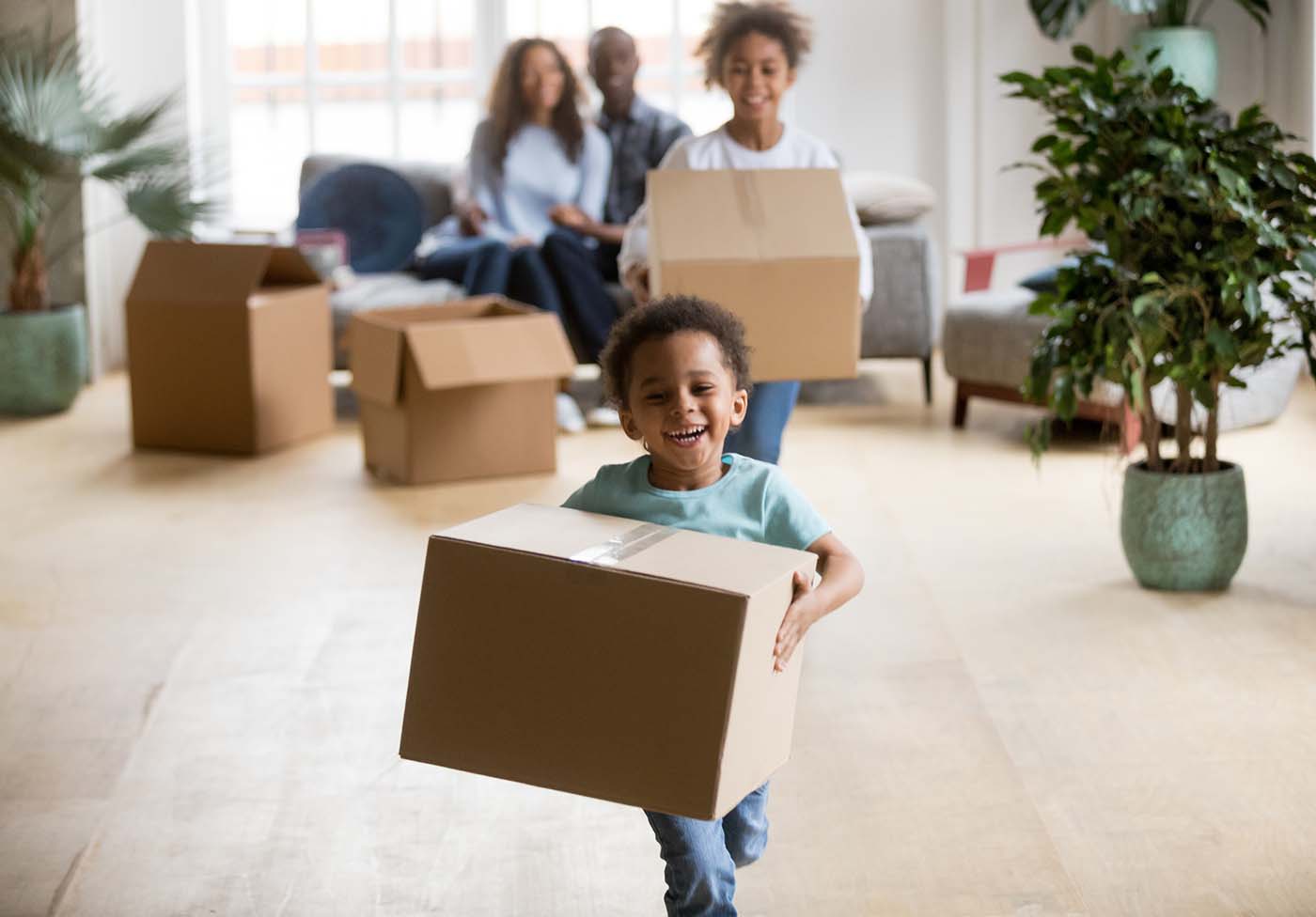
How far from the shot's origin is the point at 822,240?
2.48 meters

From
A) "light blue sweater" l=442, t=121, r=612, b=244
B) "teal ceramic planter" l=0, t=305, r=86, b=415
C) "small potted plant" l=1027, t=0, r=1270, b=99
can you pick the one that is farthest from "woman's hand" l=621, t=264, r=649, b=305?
"small potted plant" l=1027, t=0, r=1270, b=99

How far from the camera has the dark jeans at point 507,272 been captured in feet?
15.1

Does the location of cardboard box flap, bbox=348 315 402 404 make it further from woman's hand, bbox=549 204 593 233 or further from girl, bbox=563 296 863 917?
girl, bbox=563 296 863 917

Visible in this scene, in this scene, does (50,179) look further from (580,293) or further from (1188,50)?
(1188,50)

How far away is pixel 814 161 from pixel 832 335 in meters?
0.36

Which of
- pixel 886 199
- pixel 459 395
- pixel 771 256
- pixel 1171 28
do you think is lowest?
pixel 459 395

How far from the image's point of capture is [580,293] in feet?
15.1

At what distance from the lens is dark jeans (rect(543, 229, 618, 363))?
4613 millimetres

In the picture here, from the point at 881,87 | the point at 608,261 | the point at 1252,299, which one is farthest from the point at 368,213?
the point at 1252,299

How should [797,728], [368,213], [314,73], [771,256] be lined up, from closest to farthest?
1. [797,728]
2. [771,256]
3. [368,213]
4. [314,73]

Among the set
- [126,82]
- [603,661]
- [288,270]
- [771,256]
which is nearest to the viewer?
[603,661]

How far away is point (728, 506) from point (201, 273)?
9.25ft

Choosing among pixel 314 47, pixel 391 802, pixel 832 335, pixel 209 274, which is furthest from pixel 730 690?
pixel 314 47

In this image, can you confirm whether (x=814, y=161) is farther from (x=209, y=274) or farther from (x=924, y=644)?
(x=209, y=274)
